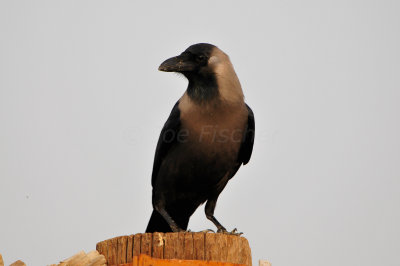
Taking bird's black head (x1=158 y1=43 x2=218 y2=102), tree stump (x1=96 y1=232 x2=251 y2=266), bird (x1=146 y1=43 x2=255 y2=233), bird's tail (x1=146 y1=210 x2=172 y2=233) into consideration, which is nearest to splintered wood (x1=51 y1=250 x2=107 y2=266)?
tree stump (x1=96 y1=232 x2=251 y2=266)

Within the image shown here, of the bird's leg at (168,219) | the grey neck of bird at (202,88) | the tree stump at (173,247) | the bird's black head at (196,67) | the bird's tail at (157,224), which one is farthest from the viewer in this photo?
the bird's tail at (157,224)

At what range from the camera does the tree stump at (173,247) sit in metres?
3.96

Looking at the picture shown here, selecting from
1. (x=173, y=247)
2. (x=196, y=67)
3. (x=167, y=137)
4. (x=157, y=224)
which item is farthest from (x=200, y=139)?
(x=173, y=247)

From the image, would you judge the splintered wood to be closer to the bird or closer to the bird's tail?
the bird

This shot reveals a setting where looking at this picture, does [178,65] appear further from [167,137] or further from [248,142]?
[248,142]

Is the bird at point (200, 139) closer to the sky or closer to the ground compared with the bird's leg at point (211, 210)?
closer to the sky

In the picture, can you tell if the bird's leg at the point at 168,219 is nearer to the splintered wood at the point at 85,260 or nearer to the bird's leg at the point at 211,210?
the bird's leg at the point at 211,210

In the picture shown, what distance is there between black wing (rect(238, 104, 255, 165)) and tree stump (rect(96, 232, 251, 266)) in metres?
2.52

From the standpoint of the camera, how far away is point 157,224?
22.1 feet

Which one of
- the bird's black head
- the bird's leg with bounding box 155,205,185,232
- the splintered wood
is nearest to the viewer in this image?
the splintered wood

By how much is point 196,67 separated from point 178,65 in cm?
21

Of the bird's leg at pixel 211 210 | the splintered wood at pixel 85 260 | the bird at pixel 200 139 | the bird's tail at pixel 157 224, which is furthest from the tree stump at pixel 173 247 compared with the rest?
the bird's tail at pixel 157 224

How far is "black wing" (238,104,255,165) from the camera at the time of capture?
650cm

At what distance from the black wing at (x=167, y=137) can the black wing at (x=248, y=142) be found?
2.62ft
